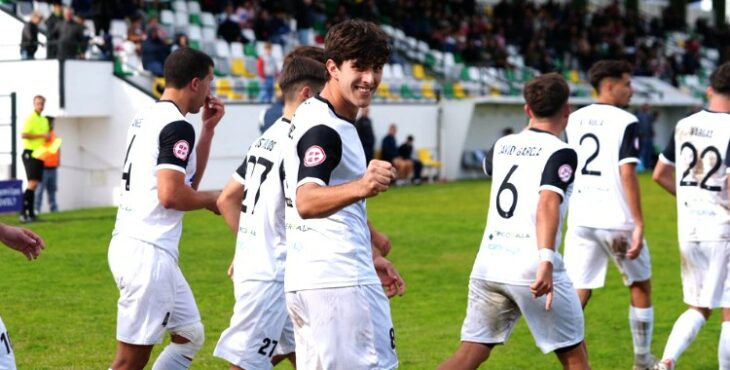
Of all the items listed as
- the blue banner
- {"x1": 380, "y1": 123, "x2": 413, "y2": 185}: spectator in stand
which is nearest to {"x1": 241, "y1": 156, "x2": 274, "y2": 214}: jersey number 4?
the blue banner

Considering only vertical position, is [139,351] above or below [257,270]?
below

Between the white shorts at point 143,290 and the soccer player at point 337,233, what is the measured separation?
1645 millimetres

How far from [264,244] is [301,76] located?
0.93m

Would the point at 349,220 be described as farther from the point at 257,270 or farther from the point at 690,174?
the point at 690,174

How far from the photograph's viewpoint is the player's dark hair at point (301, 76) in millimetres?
6656

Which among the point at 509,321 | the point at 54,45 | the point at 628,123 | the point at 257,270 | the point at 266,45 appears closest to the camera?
the point at 257,270

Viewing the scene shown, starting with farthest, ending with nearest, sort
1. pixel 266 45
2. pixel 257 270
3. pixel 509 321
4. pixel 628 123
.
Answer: pixel 266 45 → pixel 628 123 → pixel 509 321 → pixel 257 270

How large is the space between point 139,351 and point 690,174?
411 centimetres

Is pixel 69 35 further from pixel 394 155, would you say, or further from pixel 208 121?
pixel 208 121

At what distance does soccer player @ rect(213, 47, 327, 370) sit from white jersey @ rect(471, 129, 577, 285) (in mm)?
1258

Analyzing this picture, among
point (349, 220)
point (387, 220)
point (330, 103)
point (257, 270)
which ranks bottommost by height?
point (387, 220)

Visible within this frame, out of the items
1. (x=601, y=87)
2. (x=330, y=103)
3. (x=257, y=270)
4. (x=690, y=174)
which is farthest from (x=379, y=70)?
(x=601, y=87)

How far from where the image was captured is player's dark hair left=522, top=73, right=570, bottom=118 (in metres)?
7.28

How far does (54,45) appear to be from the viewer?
23.7 meters
